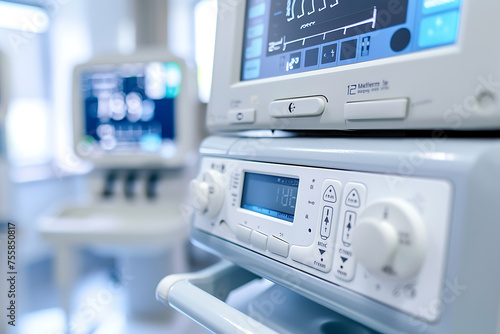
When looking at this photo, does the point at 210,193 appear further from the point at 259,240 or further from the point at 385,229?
the point at 385,229

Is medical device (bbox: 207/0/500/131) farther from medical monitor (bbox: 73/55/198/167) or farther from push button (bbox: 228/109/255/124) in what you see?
medical monitor (bbox: 73/55/198/167)

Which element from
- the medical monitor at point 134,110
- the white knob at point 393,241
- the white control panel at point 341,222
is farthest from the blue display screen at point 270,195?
the medical monitor at point 134,110

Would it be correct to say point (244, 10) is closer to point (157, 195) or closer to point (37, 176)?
point (157, 195)

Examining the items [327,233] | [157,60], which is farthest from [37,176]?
[327,233]

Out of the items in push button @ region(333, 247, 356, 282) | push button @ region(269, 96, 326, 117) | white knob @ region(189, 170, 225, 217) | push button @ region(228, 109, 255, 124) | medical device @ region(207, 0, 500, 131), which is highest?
medical device @ region(207, 0, 500, 131)

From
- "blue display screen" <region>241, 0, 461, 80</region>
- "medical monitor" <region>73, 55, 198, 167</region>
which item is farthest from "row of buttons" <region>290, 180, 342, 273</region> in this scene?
"medical monitor" <region>73, 55, 198, 167</region>

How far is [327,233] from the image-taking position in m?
0.33

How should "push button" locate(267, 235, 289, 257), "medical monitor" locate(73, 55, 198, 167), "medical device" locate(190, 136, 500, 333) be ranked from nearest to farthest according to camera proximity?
"medical device" locate(190, 136, 500, 333), "push button" locate(267, 235, 289, 257), "medical monitor" locate(73, 55, 198, 167)

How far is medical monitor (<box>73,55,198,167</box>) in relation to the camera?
1.33 meters

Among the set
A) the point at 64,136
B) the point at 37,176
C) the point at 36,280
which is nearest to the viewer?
the point at 36,280

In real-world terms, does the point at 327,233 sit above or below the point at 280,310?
above

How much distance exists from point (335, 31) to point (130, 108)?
1.17 m

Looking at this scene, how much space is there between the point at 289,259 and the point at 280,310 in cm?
12

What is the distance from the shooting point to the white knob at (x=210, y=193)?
457mm
